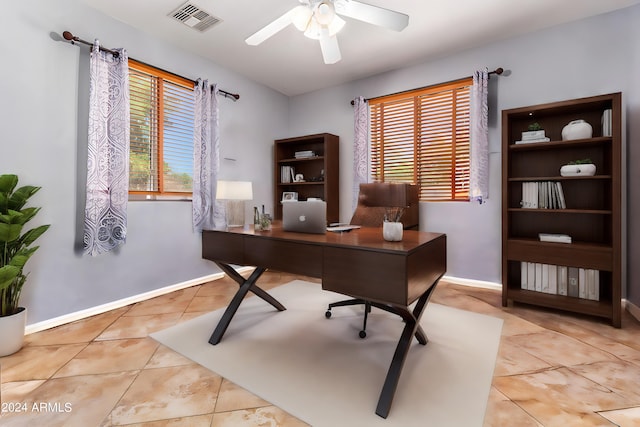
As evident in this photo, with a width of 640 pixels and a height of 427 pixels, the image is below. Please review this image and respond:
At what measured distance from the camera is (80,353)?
1797 mm

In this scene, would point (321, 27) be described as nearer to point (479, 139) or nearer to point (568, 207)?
point (479, 139)

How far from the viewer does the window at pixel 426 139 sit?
316 cm

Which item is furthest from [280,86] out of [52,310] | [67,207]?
[52,310]

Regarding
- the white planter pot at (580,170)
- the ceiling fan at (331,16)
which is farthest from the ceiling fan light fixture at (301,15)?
the white planter pot at (580,170)

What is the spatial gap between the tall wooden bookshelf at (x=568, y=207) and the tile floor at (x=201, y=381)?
0.29 metres

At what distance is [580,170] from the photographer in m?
2.32

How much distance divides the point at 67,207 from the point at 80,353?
1142mm

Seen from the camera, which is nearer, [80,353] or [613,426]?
[613,426]

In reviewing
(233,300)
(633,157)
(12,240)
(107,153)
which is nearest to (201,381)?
(233,300)

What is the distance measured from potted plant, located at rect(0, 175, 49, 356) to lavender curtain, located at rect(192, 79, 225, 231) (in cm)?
135

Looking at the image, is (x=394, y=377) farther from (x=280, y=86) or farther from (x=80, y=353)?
(x=280, y=86)

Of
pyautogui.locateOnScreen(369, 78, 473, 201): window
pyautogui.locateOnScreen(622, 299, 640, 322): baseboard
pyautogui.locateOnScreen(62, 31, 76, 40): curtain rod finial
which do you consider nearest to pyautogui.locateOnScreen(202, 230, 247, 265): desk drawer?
pyautogui.locateOnScreen(62, 31, 76, 40): curtain rod finial

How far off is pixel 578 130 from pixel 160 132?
3.74m

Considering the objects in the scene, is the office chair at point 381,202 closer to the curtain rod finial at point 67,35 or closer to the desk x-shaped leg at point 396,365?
the desk x-shaped leg at point 396,365
